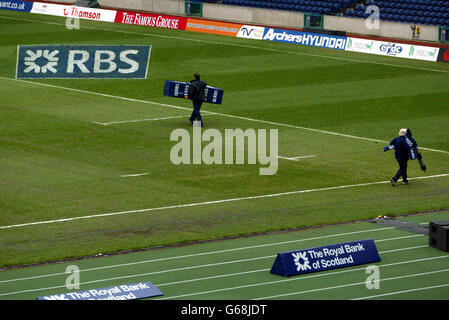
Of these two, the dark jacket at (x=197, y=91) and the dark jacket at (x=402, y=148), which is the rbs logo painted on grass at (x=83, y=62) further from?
the dark jacket at (x=402, y=148)

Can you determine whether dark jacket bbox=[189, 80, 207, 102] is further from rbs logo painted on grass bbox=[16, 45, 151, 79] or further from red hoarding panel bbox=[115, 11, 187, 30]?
red hoarding panel bbox=[115, 11, 187, 30]

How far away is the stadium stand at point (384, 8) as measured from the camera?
5841 cm

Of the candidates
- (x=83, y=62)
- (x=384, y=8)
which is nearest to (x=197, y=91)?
(x=83, y=62)

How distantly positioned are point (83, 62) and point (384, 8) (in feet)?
64.6

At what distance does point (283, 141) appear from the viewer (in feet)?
108

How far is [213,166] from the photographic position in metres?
29.4

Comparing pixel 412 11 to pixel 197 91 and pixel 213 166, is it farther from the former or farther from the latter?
pixel 213 166

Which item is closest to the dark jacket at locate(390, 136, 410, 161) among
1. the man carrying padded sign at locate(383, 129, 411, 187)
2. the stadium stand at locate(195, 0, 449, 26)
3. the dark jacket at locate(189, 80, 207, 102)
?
the man carrying padded sign at locate(383, 129, 411, 187)

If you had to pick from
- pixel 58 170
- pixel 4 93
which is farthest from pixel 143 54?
pixel 58 170

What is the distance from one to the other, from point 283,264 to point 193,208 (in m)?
6.16

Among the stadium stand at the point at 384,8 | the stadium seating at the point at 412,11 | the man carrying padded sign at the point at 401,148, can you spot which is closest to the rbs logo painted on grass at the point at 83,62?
the stadium stand at the point at 384,8

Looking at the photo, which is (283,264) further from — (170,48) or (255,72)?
(170,48)

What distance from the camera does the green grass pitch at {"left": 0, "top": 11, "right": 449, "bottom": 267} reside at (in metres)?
23.5

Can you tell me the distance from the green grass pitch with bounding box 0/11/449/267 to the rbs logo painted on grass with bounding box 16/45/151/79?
37.9 inches
